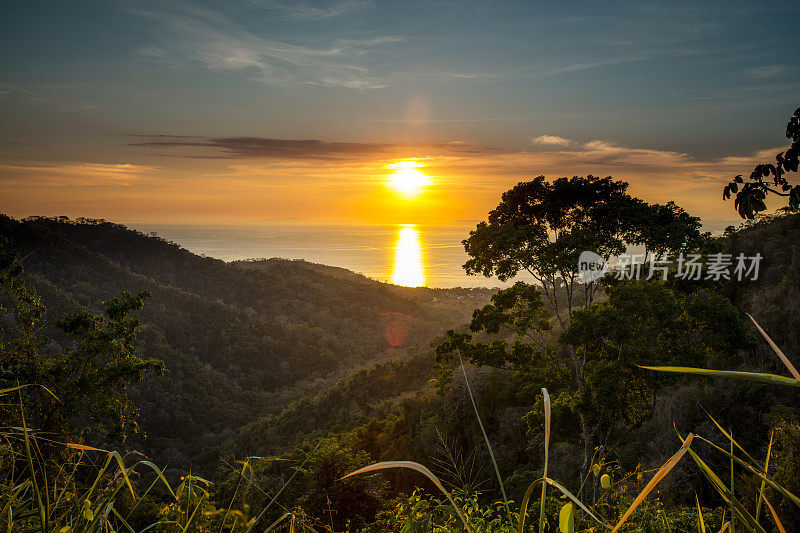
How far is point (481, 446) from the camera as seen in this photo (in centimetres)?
1861

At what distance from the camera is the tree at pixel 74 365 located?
12352 millimetres

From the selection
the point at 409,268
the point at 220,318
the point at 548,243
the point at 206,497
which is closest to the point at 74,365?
the point at 548,243

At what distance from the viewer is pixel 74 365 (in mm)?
13477

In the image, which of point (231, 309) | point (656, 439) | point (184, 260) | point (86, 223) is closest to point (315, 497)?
point (656, 439)

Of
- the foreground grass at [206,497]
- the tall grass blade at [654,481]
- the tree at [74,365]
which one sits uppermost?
the tall grass blade at [654,481]

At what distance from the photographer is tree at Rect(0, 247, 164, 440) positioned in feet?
40.5

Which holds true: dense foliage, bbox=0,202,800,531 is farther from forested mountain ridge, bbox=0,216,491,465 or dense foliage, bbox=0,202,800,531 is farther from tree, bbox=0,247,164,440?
forested mountain ridge, bbox=0,216,491,465

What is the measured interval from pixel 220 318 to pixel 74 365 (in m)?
74.7

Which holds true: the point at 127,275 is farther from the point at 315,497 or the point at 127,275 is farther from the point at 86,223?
the point at 315,497

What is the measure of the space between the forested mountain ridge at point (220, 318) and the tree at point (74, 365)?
29.8 meters

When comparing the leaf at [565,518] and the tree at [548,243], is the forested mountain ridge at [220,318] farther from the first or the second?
the leaf at [565,518]

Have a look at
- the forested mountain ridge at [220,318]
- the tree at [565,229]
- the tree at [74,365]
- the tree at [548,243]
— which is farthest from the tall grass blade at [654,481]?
the forested mountain ridge at [220,318]

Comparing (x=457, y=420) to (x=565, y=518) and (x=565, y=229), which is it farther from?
(x=565, y=518)

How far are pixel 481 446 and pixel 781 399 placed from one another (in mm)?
10127
